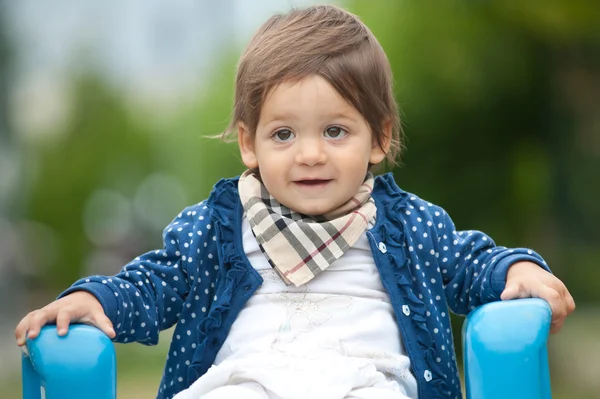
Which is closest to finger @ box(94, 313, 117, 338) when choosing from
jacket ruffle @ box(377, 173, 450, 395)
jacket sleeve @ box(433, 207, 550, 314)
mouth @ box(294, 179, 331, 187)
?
mouth @ box(294, 179, 331, 187)

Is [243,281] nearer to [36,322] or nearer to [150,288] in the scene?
[150,288]

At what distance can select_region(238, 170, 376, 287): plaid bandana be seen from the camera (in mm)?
1681

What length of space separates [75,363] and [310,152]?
1.88ft

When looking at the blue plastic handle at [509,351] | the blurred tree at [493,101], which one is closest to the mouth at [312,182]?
the blue plastic handle at [509,351]

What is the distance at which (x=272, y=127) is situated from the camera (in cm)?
169

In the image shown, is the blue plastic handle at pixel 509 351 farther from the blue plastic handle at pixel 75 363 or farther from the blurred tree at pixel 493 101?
the blurred tree at pixel 493 101

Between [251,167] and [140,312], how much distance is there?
0.39m

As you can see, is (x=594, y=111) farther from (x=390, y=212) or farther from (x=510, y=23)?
(x=390, y=212)

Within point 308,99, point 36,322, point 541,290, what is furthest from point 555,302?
point 36,322

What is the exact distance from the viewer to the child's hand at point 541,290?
5.12 ft

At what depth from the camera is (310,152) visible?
1645 mm

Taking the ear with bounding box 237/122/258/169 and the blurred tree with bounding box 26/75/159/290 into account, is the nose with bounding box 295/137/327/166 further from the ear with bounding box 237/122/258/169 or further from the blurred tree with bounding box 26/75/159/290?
A: the blurred tree with bounding box 26/75/159/290

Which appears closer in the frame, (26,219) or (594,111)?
(594,111)

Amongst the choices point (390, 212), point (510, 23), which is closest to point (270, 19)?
point (390, 212)
